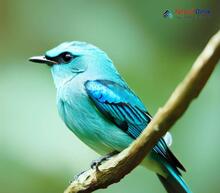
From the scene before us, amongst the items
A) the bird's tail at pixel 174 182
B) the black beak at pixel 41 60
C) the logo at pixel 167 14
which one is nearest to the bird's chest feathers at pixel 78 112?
the black beak at pixel 41 60

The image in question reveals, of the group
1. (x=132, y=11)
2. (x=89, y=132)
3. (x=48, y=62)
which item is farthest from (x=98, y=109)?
(x=132, y=11)

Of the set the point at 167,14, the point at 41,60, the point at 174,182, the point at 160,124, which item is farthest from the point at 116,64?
the point at 160,124

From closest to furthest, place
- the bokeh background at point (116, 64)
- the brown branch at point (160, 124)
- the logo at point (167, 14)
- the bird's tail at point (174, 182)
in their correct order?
the brown branch at point (160, 124) → the bird's tail at point (174, 182) → the bokeh background at point (116, 64) → the logo at point (167, 14)

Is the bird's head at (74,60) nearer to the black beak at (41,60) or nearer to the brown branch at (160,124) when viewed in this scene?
the black beak at (41,60)

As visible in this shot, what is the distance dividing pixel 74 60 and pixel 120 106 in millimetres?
191

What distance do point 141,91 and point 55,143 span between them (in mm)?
352

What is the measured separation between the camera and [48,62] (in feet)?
5.41

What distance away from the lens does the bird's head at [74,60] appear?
64.3 inches

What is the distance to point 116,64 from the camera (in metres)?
1.93

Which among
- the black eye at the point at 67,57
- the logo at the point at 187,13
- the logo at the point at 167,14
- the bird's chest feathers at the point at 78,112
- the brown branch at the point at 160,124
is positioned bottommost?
the brown branch at the point at 160,124

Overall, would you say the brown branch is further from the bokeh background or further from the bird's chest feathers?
the bokeh background

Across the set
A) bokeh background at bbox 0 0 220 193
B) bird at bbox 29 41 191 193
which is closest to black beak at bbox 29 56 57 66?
bird at bbox 29 41 191 193

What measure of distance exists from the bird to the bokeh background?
215 millimetres

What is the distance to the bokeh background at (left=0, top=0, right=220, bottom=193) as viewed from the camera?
6.11 feet
